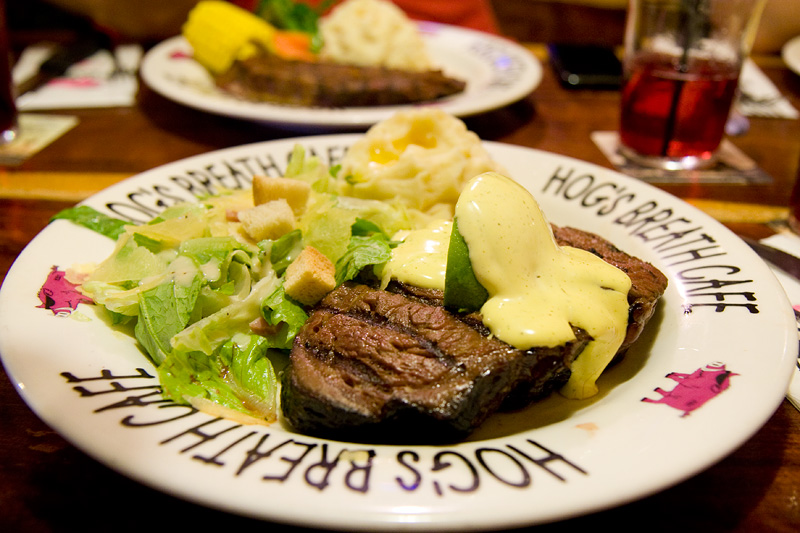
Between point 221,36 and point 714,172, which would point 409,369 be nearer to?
point 714,172

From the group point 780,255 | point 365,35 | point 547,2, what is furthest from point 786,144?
point 547,2

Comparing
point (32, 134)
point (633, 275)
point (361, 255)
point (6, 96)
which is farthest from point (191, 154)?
point (633, 275)

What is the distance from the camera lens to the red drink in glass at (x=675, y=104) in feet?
11.3

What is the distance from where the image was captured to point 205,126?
413cm

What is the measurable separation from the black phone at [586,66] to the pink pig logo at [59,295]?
158 inches

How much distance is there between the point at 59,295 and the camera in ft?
6.45

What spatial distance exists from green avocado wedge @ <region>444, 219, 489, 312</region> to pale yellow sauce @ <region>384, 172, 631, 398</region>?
19 millimetres

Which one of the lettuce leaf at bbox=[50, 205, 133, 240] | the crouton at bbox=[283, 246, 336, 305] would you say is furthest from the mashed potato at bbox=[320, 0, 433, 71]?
the crouton at bbox=[283, 246, 336, 305]

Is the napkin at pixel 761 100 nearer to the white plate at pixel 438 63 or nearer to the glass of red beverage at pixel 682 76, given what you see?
the glass of red beverage at pixel 682 76

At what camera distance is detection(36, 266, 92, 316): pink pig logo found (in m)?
1.89

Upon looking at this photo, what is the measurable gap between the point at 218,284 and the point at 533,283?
1.13 meters

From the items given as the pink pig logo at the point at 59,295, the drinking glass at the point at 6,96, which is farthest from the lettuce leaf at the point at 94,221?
the drinking glass at the point at 6,96

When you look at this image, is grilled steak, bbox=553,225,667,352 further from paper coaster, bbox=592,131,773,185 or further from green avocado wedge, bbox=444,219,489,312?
paper coaster, bbox=592,131,773,185

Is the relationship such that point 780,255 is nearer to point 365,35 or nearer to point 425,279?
point 425,279
